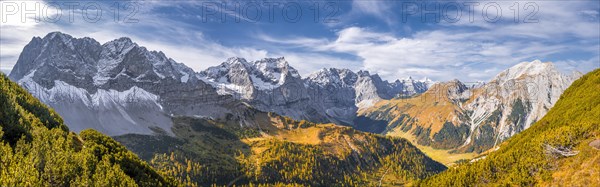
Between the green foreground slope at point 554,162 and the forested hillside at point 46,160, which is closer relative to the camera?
the forested hillside at point 46,160

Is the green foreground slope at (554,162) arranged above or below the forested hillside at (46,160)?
below

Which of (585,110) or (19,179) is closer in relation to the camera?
(19,179)

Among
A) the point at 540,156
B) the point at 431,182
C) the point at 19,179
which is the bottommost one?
the point at 431,182

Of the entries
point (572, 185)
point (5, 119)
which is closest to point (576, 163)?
point (572, 185)

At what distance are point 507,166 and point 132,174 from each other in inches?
5829

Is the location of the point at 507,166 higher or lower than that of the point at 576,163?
lower

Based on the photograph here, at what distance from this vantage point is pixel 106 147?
97.6 m

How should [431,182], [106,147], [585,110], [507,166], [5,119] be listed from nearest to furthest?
[5,119] → [106,147] → [507,166] → [585,110] → [431,182]

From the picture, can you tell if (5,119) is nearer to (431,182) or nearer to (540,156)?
(540,156)

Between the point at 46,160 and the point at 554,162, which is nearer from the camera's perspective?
the point at 46,160

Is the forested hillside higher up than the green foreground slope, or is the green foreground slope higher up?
the forested hillside

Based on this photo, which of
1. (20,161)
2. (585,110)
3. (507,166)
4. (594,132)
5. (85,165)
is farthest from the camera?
(585,110)

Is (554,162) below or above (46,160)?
below

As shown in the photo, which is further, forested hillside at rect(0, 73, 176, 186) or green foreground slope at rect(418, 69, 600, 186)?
green foreground slope at rect(418, 69, 600, 186)
